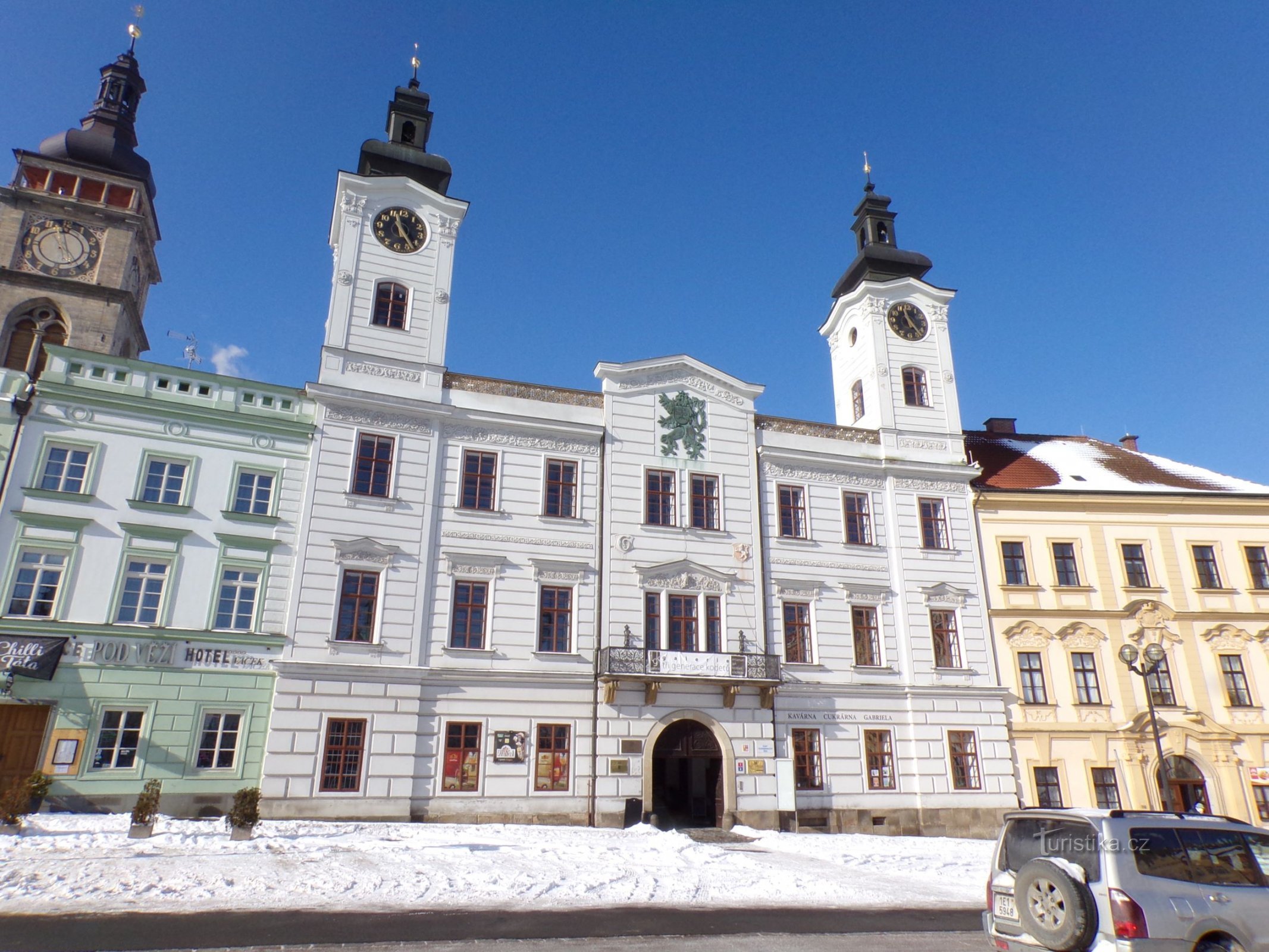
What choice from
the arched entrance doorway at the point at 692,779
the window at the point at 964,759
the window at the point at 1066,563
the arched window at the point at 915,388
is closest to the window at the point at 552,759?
the arched entrance doorway at the point at 692,779

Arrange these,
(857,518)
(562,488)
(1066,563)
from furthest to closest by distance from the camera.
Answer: (1066,563), (857,518), (562,488)

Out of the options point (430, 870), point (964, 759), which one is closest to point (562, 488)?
point (430, 870)

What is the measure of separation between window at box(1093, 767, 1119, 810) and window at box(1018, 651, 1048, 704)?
275cm

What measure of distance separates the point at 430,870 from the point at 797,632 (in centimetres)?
1580

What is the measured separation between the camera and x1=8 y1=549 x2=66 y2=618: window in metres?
21.0

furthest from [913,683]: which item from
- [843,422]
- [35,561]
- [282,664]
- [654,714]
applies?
[35,561]

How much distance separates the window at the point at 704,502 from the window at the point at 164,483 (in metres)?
15.6

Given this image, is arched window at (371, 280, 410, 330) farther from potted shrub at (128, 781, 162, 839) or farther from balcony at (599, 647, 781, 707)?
potted shrub at (128, 781, 162, 839)

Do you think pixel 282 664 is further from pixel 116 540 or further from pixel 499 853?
pixel 499 853

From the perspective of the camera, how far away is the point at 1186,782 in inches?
1123

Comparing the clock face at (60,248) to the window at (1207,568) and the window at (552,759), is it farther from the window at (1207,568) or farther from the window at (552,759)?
the window at (1207,568)

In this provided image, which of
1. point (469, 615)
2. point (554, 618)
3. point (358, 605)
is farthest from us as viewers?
point (554, 618)

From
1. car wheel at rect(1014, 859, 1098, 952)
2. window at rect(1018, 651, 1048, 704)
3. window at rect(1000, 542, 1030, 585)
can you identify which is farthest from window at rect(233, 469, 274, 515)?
window at rect(1018, 651, 1048, 704)

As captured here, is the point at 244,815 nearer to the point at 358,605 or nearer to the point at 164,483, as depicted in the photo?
the point at 358,605
